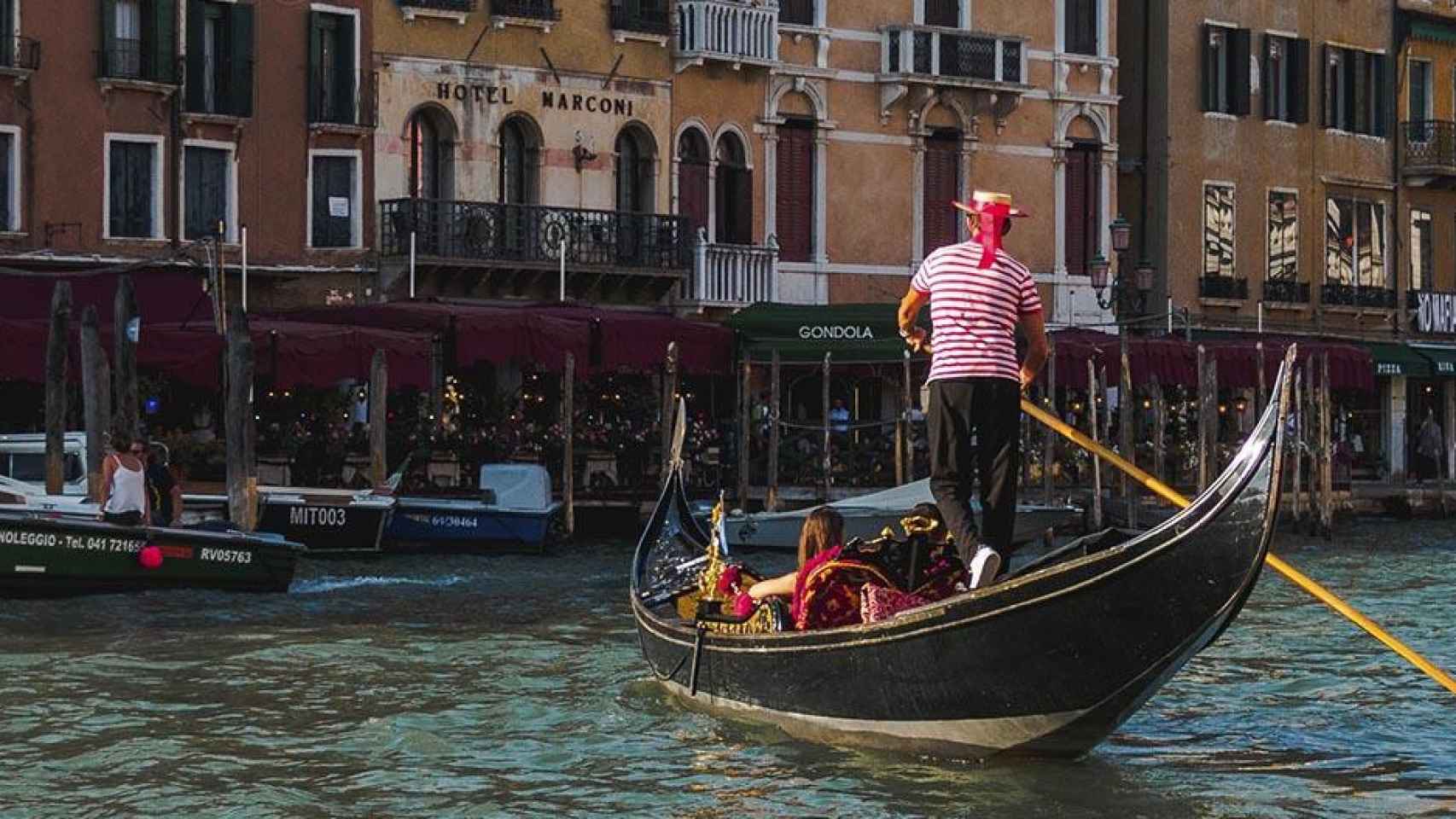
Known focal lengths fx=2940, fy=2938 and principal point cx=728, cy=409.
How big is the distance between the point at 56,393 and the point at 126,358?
25.1 inches

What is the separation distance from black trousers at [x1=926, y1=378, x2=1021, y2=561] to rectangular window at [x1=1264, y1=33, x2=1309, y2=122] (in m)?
26.2

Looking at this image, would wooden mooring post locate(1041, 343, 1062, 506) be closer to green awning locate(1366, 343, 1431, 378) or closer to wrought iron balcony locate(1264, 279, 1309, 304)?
wrought iron balcony locate(1264, 279, 1309, 304)

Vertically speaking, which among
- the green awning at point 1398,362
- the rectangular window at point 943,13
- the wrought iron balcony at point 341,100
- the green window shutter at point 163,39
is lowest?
the green awning at point 1398,362

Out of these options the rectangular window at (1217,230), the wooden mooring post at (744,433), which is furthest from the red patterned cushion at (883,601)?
the rectangular window at (1217,230)

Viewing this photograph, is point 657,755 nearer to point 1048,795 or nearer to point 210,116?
point 1048,795

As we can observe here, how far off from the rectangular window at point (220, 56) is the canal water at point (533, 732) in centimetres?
867

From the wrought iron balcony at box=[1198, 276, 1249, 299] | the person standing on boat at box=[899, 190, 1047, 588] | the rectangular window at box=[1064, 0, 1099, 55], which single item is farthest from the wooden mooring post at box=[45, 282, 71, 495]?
the wrought iron balcony at box=[1198, 276, 1249, 299]

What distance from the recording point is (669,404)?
26688 mm

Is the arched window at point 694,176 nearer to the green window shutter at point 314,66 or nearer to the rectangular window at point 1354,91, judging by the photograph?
the green window shutter at point 314,66

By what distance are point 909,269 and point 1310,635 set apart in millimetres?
14806

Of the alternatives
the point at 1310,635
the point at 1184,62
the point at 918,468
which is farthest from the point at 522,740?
the point at 1184,62

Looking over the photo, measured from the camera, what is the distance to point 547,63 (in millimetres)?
29062

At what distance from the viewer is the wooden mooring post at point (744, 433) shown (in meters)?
27.4

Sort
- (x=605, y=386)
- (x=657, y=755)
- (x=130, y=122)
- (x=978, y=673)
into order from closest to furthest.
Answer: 1. (x=978, y=673)
2. (x=657, y=755)
3. (x=130, y=122)
4. (x=605, y=386)
